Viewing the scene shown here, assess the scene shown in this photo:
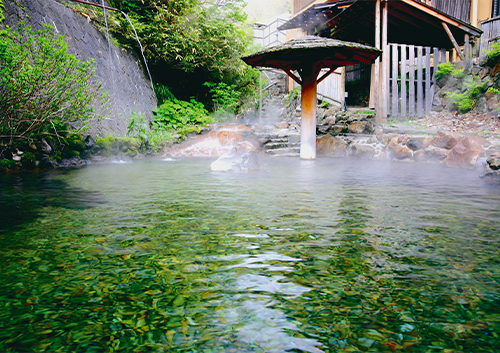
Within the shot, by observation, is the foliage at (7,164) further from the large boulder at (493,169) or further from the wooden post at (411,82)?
the wooden post at (411,82)

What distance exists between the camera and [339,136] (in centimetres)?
1145

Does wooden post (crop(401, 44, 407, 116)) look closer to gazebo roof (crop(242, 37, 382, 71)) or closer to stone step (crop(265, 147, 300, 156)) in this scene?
gazebo roof (crop(242, 37, 382, 71))

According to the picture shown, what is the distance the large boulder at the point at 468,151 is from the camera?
761 centimetres

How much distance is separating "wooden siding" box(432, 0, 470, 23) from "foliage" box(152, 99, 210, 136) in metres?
11.4

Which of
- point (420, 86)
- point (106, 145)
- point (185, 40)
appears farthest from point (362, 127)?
point (185, 40)

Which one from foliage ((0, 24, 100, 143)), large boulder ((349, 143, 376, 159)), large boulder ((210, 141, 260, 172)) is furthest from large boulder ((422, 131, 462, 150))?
foliage ((0, 24, 100, 143))

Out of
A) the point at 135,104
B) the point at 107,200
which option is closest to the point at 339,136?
the point at 135,104

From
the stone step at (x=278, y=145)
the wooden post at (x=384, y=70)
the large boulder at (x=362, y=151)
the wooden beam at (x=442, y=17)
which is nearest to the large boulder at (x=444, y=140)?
the large boulder at (x=362, y=151)

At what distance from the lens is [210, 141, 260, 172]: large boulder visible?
7.80m

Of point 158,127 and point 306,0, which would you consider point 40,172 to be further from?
point 306,0

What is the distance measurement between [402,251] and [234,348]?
177 centimetres

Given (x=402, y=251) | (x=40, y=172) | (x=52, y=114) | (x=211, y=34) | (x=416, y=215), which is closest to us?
(x=402, y=251)

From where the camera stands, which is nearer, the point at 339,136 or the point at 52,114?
the point at 52,114

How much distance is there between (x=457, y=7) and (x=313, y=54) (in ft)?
33.6
